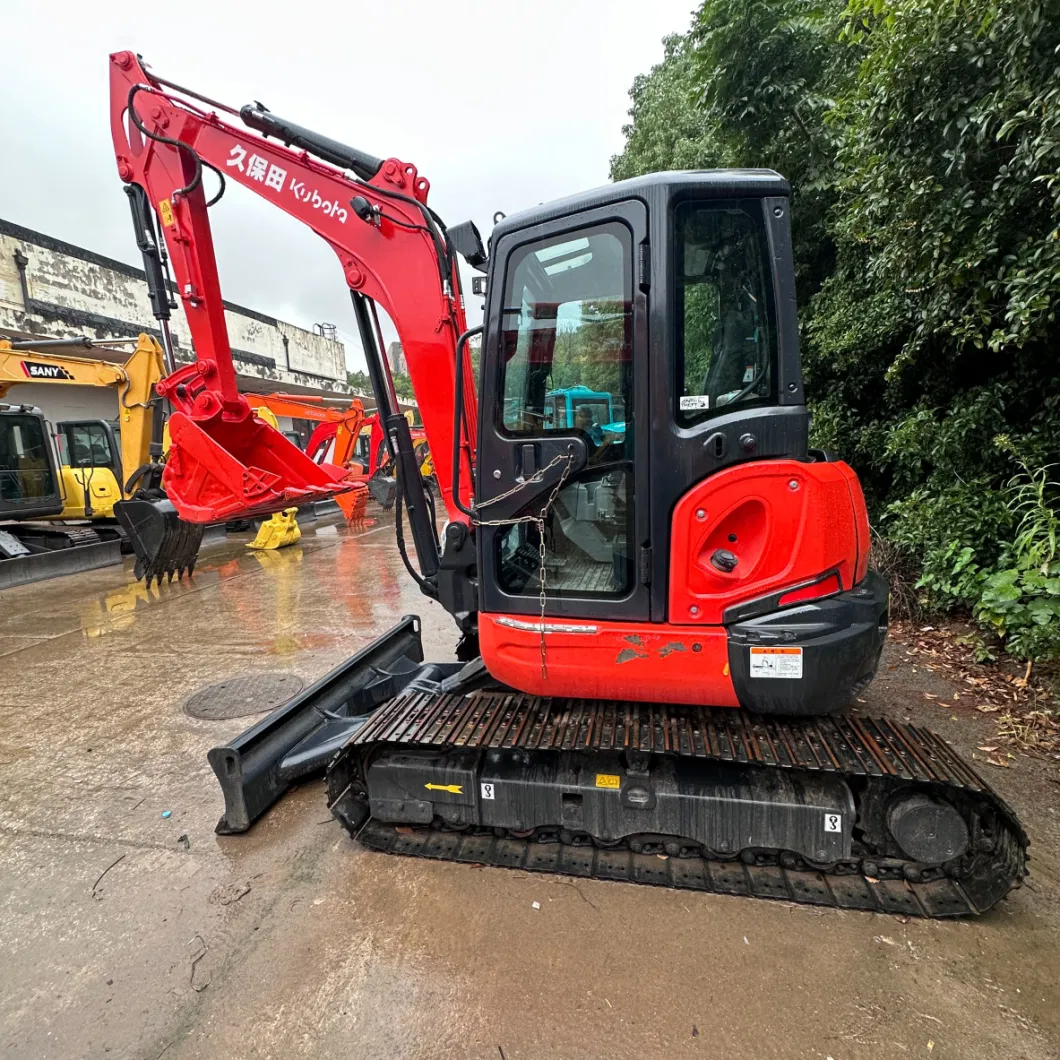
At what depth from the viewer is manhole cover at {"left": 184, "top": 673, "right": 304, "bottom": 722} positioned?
13.3ft

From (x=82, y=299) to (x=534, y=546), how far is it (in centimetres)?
1727

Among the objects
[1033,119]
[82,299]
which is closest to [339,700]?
[1033,119]

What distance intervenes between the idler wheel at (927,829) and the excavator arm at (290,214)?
2.10 metres

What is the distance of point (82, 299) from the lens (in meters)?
14.5

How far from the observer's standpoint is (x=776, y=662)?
2.15 meters

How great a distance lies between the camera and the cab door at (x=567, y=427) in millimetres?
2221

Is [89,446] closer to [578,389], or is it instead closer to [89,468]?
[89,468]

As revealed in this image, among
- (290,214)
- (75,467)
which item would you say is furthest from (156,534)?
(75,467)

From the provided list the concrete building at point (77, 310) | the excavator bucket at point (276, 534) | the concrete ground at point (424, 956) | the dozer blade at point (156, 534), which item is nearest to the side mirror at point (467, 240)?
the concrete ground at point (424, 956)

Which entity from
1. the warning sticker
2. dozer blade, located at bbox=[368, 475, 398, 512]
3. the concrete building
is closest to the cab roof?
the warning sticker

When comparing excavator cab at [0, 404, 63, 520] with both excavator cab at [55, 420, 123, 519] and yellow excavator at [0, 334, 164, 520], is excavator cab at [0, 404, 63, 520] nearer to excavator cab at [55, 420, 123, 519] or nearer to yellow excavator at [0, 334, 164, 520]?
yellow excavator at [0, 334, 164, 520]

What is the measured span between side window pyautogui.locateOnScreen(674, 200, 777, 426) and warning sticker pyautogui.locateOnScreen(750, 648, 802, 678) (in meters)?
0.88

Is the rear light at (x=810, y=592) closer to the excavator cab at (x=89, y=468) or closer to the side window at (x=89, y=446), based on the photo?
the excavator cab at (x=89, y=468)

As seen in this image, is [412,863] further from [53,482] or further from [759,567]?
[53,482]
